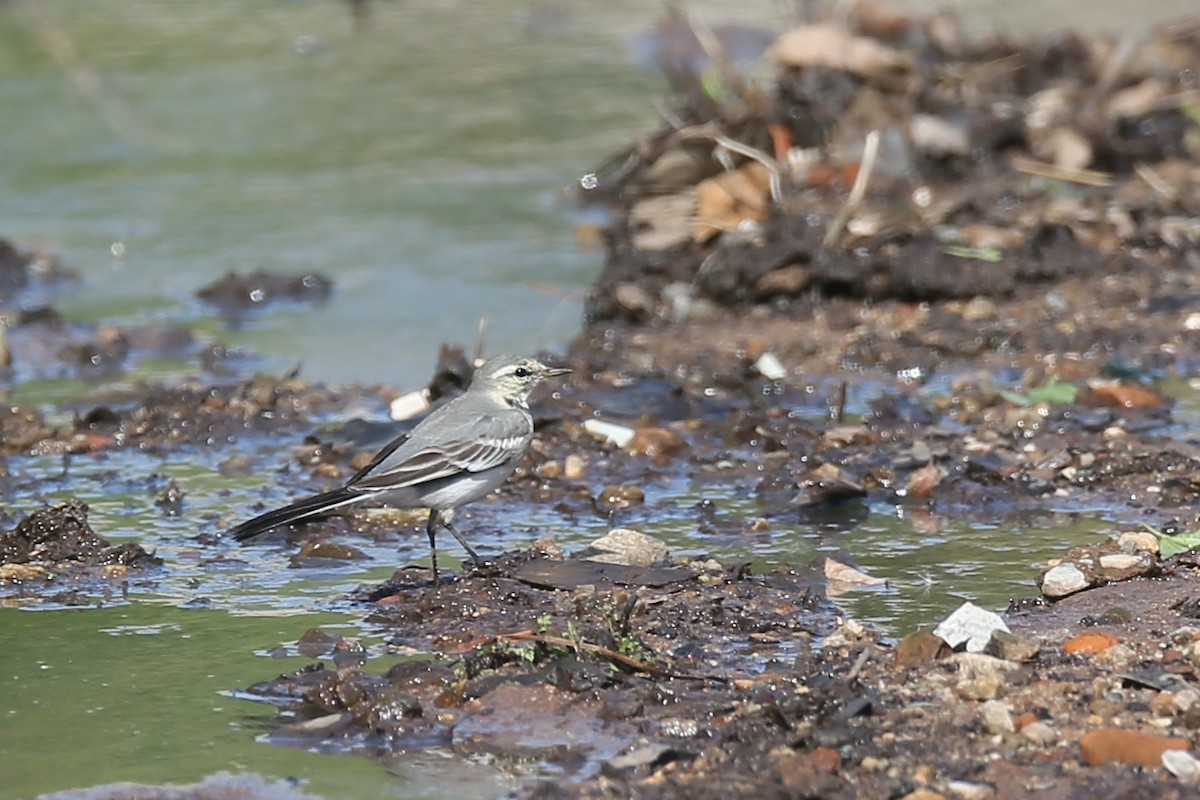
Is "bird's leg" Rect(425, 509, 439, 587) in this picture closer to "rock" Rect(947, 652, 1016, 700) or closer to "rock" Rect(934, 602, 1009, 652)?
"rock" Rect(934, 602, 1009, 652)

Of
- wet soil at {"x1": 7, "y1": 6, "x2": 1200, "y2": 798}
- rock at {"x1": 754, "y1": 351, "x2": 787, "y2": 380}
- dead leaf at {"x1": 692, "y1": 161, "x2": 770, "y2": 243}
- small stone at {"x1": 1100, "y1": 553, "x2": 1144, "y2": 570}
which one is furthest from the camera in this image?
dead leaf at {"x1": 692, "y1": 161, "x2": 770, "y2": 243}

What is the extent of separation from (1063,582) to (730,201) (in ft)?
16.6

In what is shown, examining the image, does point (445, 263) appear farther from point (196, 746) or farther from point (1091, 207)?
point (196, 746)

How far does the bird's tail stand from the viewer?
597 centimetres

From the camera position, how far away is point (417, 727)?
15.7ft

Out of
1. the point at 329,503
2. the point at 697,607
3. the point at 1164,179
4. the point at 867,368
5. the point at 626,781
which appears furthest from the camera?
the point at 1164,179

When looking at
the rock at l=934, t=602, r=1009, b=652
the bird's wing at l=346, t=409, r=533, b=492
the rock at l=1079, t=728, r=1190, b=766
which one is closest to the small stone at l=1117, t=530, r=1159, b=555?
the rock at l=934, t=602, r=1009, b=652

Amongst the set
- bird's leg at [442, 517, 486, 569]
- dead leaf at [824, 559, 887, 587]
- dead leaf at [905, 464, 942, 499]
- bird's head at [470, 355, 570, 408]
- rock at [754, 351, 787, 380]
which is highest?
bird's head at [470, 355, 570, 408]

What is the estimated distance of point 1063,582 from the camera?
5570 mm

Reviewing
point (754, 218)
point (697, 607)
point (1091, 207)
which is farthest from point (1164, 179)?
point (697, 607)

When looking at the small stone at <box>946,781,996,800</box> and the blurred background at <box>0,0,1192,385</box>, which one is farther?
the blurred background at <box>0,0,1192,385</box>

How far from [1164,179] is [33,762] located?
25.8 ft

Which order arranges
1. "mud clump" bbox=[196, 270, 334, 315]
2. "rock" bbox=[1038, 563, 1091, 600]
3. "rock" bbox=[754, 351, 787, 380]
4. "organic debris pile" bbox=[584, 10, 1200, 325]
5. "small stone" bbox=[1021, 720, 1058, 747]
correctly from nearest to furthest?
"small stone" bbox=[1021, 720, 1058, 747], "rock" bbox=[1038, 563, 1091, 600], "rock" bbox=[754, 351, 787, 380], "organic debris pile" bbox=[584, 10, 1200, 325], "mud clump" bbox=[196, 270, 334, 315]

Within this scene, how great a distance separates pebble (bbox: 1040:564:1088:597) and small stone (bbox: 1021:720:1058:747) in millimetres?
1181
